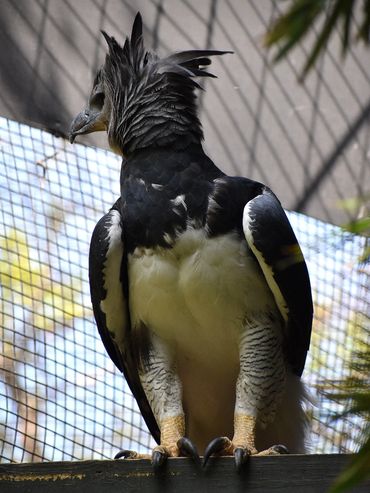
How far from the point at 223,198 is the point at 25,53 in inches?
66.1

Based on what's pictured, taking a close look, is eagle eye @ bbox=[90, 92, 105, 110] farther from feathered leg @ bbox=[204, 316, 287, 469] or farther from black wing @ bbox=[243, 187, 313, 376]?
feathered leg @ bbox=[204, 316, 287, 469]

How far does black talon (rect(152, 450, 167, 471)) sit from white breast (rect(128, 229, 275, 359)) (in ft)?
2.11

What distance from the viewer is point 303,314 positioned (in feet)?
10.8

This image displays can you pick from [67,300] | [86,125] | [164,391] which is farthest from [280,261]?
[67,300]

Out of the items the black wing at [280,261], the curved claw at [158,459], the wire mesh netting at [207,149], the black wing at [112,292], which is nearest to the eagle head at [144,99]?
the black wing at [112,292]

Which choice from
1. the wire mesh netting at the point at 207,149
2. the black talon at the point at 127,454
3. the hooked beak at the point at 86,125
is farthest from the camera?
the wire mesh netting at the point at 207,149

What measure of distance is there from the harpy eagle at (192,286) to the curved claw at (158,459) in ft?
0.58

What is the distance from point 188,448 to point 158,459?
0.19 metres

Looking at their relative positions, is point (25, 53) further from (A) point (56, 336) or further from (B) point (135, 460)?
(B) point (135, 460)

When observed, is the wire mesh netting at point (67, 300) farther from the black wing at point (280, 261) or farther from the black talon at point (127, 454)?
Answer: the black talon at point (127, 454)

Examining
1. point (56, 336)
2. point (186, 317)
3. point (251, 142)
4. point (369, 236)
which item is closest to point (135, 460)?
point (186, 317)

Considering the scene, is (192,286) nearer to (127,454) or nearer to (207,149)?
(127,454)

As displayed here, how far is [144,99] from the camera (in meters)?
3.53

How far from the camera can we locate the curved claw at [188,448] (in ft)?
8.84
